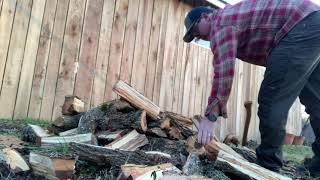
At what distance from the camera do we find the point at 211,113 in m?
2.81

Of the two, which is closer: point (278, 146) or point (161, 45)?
point (278, 146)

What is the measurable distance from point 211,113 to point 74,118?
1.54 metres

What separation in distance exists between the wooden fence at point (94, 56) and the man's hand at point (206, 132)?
8.50 ft

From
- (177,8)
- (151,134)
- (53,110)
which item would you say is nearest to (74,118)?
(151,134)

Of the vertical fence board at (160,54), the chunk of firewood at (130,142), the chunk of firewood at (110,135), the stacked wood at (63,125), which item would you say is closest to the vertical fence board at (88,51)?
the vertical fence board at (160,54)

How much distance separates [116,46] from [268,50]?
284 cm

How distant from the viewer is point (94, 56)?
531 cm

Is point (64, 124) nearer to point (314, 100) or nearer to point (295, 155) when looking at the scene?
point (314, 100)

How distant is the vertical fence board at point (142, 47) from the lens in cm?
579

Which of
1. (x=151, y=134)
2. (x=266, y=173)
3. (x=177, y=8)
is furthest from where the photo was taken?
(x=177, y=8)

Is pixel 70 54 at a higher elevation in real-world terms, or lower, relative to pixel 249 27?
lower

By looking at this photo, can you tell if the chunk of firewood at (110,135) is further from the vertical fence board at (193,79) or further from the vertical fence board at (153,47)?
the vertical fence board at (193,79)

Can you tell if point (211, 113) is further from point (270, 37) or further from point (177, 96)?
point (177, 96)

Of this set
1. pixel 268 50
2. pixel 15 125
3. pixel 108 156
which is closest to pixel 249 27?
pixel 268 50
